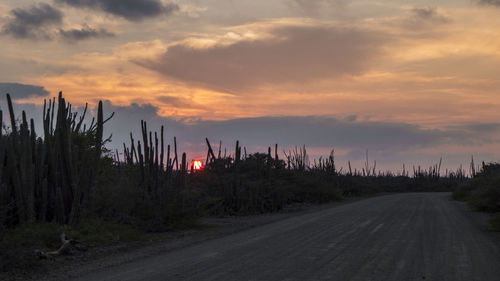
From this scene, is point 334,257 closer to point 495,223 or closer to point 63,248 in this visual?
point 63,248

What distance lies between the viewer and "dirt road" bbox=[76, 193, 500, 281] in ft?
34.0

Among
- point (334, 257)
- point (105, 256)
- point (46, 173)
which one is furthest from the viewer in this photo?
point (46, 173)

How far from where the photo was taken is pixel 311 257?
1237cm

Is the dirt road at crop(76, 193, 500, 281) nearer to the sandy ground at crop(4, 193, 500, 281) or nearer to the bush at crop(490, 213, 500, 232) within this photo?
the sandy ground at crop(4, 193, 500, 281)

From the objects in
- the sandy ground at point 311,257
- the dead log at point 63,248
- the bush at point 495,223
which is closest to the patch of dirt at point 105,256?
the sandy ground at point 311,257

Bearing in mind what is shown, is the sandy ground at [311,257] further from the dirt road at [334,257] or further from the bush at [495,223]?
the bush at [495,223]

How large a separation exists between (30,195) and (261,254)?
789cm

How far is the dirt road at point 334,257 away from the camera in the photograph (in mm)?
10375

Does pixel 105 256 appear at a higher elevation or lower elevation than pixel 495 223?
lower

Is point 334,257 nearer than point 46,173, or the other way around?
point 334,257

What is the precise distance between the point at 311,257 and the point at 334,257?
1.69 feet

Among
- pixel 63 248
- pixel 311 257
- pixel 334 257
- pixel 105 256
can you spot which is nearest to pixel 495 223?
pixel 334 257

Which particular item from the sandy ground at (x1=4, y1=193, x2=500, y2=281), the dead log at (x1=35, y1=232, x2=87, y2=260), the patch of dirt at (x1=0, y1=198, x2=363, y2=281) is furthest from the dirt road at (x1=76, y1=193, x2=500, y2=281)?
the dead log at (x1=35, y1=232, x2=87, y2=260)

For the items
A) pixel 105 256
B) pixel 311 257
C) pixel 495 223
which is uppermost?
pixel 495 223
